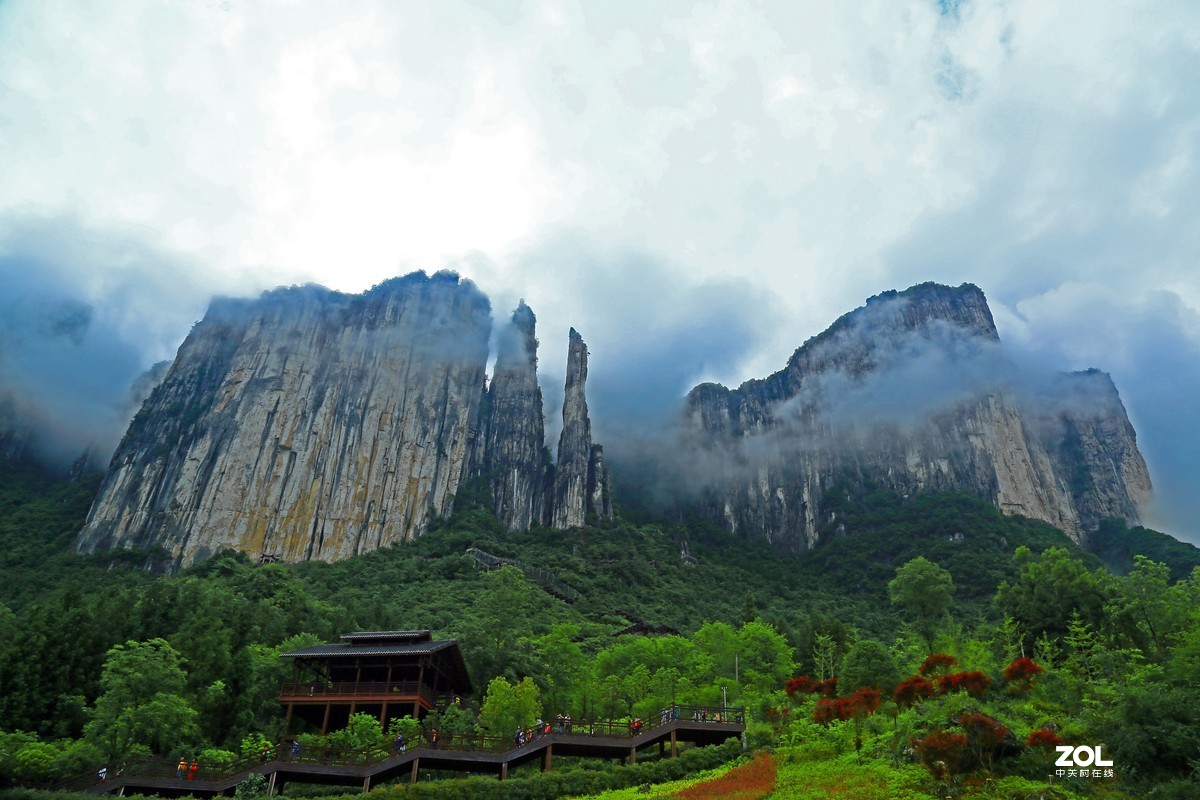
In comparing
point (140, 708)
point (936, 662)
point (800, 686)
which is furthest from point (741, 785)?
point (140, 708)

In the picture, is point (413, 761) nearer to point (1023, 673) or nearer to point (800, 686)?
point (800, 686)

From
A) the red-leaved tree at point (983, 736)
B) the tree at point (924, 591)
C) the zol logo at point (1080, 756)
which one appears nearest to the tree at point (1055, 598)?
the tree at point (924, 591)

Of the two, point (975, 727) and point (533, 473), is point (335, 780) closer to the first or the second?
point (975, 727)

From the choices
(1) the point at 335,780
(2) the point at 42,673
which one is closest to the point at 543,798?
(1) the point at 335,780

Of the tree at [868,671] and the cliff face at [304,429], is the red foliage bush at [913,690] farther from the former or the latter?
the cliff face at [304,429]

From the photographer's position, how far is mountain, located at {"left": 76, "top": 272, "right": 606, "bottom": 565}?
341 ft

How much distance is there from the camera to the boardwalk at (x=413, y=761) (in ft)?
81.9

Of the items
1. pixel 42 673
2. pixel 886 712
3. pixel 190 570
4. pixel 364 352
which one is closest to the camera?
pixel 886 712

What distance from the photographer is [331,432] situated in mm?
114312

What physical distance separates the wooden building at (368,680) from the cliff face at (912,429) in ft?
360

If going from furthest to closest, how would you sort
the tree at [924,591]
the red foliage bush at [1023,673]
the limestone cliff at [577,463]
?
the limestone cliff at [577,463]
the tree at [924,591]
the red foliage bush at [1023,673]

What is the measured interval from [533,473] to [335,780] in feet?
335

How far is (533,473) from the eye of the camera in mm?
129750

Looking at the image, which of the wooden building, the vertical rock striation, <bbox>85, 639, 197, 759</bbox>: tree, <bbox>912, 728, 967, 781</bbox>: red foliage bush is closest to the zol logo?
<bbox>912, 728, 967, 781</bbox>: red foliage bush
